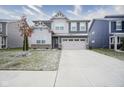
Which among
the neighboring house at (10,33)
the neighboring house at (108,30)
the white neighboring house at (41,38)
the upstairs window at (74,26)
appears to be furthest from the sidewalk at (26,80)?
the upstairs window at (74,26)

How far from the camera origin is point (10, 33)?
85.9 ft

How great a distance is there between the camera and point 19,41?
26516mm

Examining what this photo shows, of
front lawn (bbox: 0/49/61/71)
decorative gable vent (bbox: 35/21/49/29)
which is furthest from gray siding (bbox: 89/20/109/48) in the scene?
front lawn (bbox: 0/49/61/71)

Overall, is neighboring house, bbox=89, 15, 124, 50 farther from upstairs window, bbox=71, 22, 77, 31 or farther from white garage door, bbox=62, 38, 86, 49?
upstairs window, bbox=71, 22, 77, 31

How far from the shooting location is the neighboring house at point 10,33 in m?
25.3

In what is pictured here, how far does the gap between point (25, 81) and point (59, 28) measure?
2102 cm

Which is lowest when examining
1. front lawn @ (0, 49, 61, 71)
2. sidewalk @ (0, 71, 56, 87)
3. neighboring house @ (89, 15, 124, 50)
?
sidewalk @ (0, 71, 56, 87)

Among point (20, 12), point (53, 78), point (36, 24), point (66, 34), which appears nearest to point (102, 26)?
point (66, 34)

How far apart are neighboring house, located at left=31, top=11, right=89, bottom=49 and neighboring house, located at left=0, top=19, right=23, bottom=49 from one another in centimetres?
268

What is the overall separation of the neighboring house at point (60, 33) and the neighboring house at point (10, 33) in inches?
106

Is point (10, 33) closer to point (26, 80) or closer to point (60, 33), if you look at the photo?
point (60, 33)

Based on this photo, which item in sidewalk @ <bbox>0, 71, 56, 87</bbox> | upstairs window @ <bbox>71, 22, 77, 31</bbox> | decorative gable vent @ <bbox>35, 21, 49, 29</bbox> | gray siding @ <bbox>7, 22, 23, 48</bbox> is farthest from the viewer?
upstairs window @ <bbox>71, 22, 77, 31</bbox>

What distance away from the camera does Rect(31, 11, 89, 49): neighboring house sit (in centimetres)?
2495
